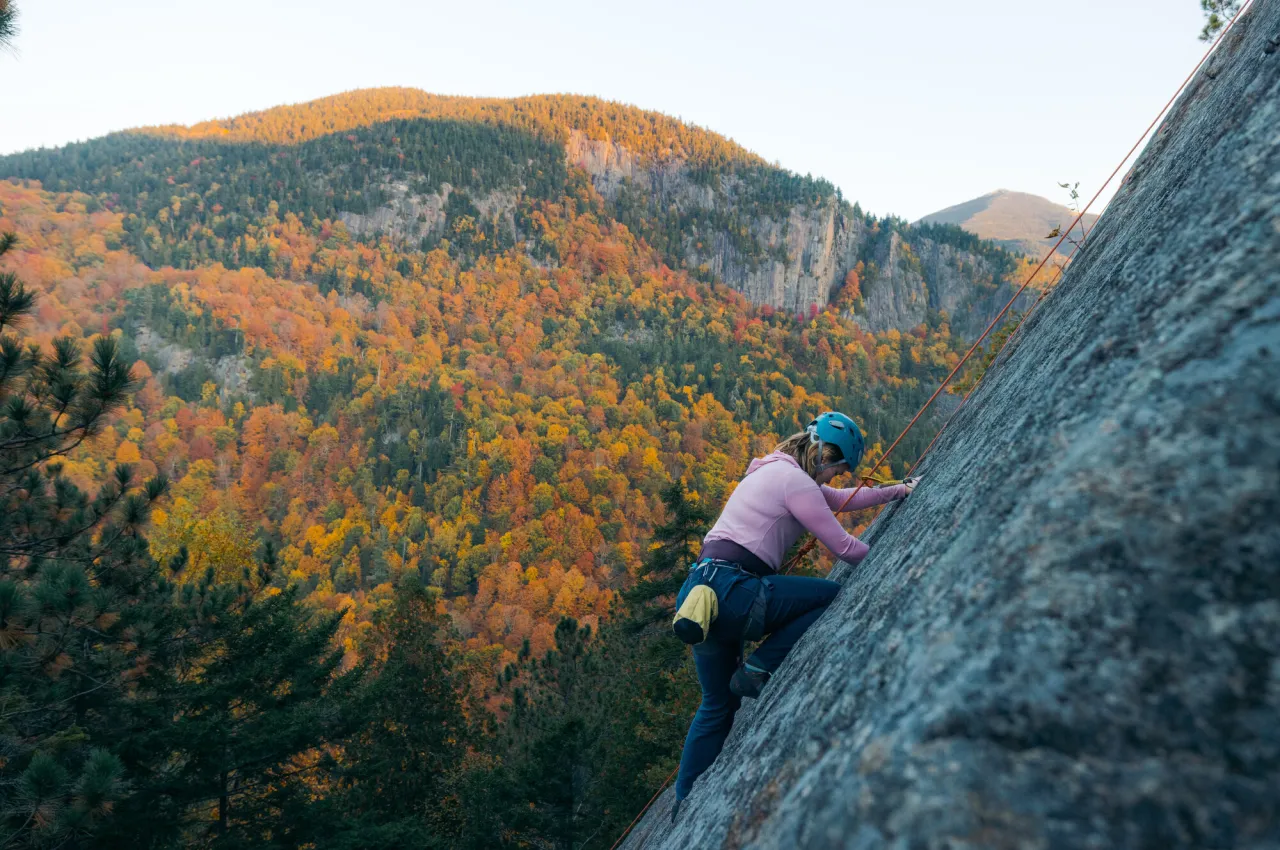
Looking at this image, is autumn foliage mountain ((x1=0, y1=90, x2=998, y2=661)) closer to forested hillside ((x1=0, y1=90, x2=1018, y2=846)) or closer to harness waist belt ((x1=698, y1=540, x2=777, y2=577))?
forested hillside ((x1=0, y1=90, x2=1018, y2=846))

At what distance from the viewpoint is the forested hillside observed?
1748 cm

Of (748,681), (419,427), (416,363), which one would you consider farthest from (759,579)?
(416,363)

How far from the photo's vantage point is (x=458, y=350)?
13775cm

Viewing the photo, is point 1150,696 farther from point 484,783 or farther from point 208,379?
point 208,379

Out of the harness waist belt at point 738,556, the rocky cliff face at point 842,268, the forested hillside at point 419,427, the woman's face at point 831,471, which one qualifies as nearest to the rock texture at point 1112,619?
the harness waist belt at point 738,556

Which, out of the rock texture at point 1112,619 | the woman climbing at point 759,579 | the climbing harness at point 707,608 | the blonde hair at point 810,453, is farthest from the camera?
the blonde hair at point 810,453

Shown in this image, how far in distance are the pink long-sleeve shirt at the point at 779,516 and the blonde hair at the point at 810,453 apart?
0.15 ft

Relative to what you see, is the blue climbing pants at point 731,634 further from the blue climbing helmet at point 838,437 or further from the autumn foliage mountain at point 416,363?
the autumn foliage mountain at point 416,363

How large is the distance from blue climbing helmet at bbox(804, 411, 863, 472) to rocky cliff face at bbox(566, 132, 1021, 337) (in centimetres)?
18804

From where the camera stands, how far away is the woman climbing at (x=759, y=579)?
3291 millimetres

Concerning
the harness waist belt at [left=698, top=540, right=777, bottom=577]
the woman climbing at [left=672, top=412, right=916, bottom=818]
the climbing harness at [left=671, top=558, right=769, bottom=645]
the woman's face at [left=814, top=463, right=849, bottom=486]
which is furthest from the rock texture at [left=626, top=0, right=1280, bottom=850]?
the woman's face at [left=814, top=463, right=849, bottom=486]

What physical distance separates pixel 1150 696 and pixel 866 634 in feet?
3.36

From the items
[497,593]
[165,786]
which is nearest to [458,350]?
[497,593]

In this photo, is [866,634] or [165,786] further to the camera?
[165,786]
